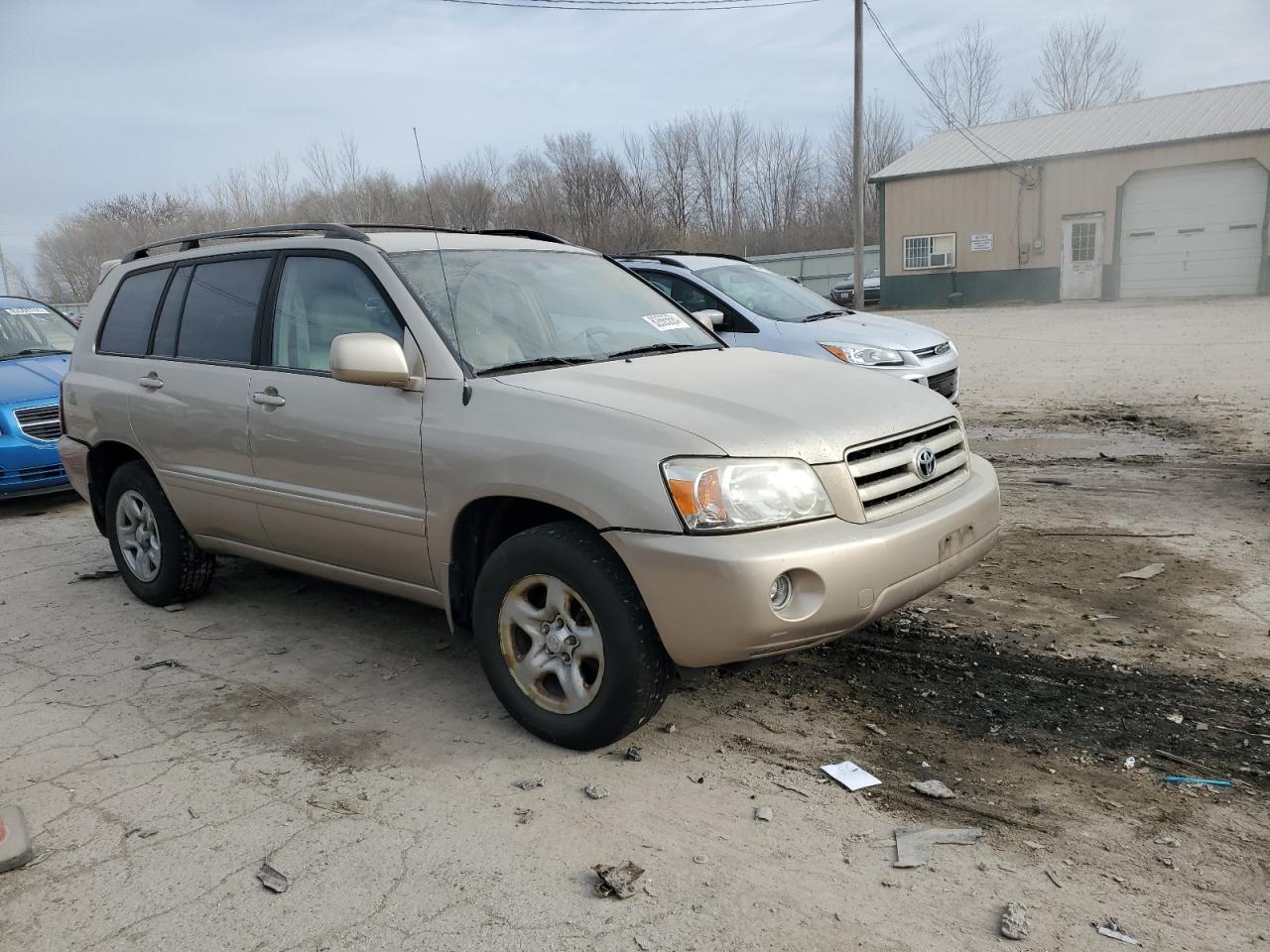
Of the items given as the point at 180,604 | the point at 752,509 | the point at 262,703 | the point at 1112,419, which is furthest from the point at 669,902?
the point at 1112,419

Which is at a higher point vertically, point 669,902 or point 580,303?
point 580,303

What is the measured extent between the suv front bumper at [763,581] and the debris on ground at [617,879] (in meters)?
0.67

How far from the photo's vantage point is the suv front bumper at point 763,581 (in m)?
3.03

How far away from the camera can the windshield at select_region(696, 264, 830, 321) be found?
8.86 meters

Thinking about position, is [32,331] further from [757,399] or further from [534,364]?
[757,399]

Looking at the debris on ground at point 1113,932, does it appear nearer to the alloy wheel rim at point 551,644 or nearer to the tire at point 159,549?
the alloy wheel rim at point 551,644

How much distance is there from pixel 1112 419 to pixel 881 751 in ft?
24.3

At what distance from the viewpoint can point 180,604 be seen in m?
5.40

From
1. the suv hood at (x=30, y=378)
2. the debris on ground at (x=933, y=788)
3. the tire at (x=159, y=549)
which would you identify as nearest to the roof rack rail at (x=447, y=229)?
the tire at (x=159, y=549)

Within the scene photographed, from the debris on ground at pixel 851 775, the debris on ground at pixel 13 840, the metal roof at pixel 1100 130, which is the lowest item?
the debris on ground at pixel 851 775

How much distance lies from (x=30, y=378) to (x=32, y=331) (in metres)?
1.28

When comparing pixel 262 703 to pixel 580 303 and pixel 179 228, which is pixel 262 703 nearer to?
pixel 580 303

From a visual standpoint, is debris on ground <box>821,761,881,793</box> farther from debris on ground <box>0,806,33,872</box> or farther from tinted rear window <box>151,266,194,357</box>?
tinted rear window <box>151,266,194,357</box>

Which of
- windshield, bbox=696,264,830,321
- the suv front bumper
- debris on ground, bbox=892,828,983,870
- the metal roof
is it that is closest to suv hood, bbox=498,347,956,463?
the suv front bumper
